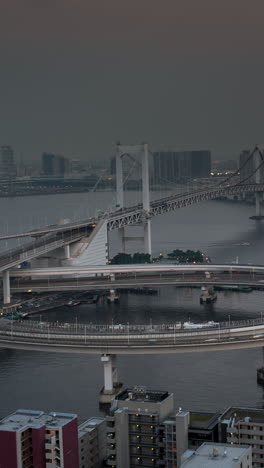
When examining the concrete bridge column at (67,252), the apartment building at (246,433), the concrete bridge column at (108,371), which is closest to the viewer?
the apartment building at (246,433)

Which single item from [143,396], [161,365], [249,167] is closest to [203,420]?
[143,396]

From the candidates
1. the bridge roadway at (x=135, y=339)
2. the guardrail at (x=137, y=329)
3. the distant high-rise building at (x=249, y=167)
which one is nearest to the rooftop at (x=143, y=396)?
the bridge roadway at (x=135, y=339)

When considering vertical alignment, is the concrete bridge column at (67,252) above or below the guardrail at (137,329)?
above

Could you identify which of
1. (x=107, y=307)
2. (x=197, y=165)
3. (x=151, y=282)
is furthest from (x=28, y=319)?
(x=197, y=165)

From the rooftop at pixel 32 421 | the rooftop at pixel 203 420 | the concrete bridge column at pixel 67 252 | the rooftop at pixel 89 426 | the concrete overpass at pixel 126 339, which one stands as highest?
the concrete bridge column at pixel 67 252

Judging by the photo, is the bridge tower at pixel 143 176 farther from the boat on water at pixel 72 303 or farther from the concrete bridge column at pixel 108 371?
the concrete bridge column at pixel 108 371

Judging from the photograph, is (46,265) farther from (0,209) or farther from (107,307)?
(0,209)

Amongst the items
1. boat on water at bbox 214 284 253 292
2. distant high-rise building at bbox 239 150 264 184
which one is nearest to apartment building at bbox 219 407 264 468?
boat on water at bbox 214 284 253 292
